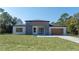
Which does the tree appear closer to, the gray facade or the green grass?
the green grass

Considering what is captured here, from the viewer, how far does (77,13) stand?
1196cm

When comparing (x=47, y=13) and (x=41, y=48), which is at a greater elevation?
(x=47, y=13)

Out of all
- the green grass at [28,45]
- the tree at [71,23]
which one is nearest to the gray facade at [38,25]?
the green grass at [28,45]

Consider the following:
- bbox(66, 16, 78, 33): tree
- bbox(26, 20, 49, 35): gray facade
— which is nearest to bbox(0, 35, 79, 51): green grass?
bbox(26, 20, 49, 35): gray facade

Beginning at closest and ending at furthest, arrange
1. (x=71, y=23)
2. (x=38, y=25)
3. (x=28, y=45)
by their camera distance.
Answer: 1. (x=28, y=45)
2. (x=71, y=23)
3. (x=38, y=25)

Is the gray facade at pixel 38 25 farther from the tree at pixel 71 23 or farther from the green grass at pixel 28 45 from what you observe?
the tree at pixel 71 23

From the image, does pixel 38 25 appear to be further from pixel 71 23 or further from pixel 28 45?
pixel 28 45

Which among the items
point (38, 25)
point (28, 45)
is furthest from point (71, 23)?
point (38, 25)

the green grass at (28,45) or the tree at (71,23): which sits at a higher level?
the tree at (71,23)

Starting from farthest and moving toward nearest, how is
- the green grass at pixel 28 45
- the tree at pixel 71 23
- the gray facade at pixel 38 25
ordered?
the gray facade at pixel 38 25, the tree at pixel 71 23, the green grass at pixel 28 45

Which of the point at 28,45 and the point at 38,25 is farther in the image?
the point at 38,25
